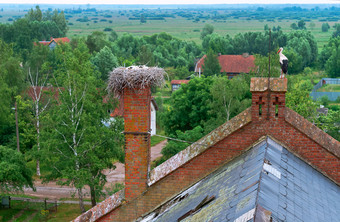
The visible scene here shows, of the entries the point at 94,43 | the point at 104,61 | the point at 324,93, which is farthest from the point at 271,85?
the point at 94,43

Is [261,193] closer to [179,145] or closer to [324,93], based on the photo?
[179,145]

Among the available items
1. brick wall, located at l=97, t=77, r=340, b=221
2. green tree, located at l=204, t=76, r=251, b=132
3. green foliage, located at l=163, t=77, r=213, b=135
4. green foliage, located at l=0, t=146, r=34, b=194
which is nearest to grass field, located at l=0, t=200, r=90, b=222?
green foliage, located at l=0, t=146, r=34, b=194

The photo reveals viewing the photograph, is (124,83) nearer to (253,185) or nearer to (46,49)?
(253,185)

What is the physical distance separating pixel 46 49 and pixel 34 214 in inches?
1380

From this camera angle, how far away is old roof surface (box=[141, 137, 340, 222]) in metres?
8.19

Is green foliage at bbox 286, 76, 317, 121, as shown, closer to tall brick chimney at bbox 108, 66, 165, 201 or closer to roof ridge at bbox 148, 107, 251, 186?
roof ridge at bbox 148, 107, 251, 186

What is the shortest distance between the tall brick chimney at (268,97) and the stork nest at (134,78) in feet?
7.10

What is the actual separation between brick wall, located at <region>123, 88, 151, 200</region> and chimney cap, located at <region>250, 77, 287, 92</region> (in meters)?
2.44

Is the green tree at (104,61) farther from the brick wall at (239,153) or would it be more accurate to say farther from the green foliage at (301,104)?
the brick wall at (239,153)

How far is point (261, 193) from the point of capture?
8281 millimetres

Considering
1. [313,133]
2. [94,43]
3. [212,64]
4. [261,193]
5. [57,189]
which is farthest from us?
[94,43]

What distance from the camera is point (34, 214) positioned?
32.4 metres

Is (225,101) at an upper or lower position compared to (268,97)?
lower

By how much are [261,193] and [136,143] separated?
13.1ft
